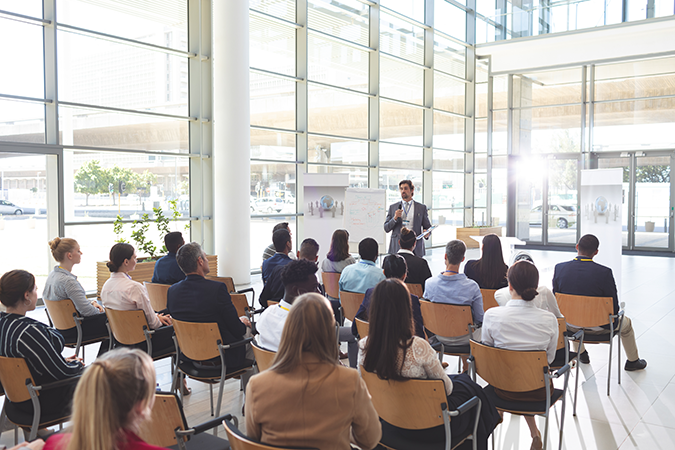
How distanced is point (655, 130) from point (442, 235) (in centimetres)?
630

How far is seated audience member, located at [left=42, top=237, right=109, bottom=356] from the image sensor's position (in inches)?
164

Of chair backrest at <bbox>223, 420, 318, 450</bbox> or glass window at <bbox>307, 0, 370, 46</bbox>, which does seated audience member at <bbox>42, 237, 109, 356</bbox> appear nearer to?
chair backrest at <bbox>223, 420, 318, 450</bbox>

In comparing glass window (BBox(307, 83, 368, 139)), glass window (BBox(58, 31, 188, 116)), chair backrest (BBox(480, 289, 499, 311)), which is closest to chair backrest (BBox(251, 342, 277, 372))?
chair backrest (BBox(480, 289, 499, 311))

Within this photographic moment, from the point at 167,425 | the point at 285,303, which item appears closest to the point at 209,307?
the point at 285,303

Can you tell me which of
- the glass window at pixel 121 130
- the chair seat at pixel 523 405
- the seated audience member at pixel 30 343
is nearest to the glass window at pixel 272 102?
the glass window at pixel 121 130

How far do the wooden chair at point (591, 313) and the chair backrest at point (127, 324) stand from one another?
132 inches

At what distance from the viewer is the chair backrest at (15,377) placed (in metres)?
2.66

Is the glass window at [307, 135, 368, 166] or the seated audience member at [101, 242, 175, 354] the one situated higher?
the glass window at [307, 135, 368, 166]

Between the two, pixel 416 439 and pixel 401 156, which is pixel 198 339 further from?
pixel 401 156

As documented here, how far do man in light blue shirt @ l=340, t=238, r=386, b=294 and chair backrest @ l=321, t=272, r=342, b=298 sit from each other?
2.34ft

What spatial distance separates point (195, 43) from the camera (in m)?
9.28

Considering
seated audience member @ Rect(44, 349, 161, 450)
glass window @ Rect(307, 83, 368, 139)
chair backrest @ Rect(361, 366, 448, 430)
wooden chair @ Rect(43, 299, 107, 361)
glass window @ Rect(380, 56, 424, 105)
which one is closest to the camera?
seated audience member @ Rect(44, 349, 161, 450)

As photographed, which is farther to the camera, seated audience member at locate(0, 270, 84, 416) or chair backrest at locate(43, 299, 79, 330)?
chair backrest at locate(43, 299, 79, 330)

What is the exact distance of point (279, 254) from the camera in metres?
5.09
